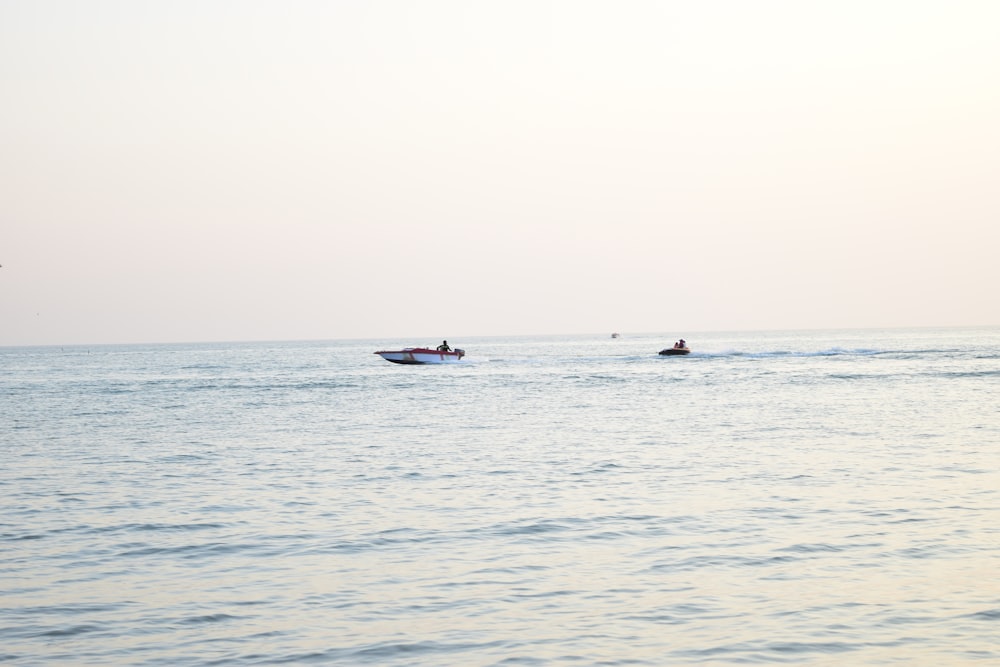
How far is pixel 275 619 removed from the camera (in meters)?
11.2

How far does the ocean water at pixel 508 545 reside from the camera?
10.3 m

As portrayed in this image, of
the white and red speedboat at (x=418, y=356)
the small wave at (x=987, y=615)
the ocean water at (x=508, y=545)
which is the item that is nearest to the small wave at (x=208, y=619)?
the ocean water at (x=508, y=545)

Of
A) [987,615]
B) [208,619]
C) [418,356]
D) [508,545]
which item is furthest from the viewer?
[418,356]

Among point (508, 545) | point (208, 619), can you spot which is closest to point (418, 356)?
point (508, 545)

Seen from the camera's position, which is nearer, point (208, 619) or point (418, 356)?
point (208, 619)

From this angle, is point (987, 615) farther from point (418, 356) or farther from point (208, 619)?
point (418, 356)

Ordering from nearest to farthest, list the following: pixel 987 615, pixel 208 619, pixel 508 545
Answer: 1. pixel 987 615
2. pixel 208 619
3. pixel 508 545

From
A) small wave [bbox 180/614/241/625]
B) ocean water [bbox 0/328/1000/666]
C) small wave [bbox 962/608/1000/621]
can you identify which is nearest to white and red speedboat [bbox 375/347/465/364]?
ocean water [bbox 0/328/1000/666]

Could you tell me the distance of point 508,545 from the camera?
48.6 ft

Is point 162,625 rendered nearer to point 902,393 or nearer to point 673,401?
point 673,401

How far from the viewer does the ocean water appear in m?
10.3

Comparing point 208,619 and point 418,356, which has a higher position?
point 418,356

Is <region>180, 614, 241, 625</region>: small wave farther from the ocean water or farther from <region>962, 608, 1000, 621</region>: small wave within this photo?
<region>962, 608, 1000, 621</region>: small wave

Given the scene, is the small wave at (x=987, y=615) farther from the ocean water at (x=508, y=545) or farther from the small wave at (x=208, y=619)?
the small wave at (x=208, y=619)
